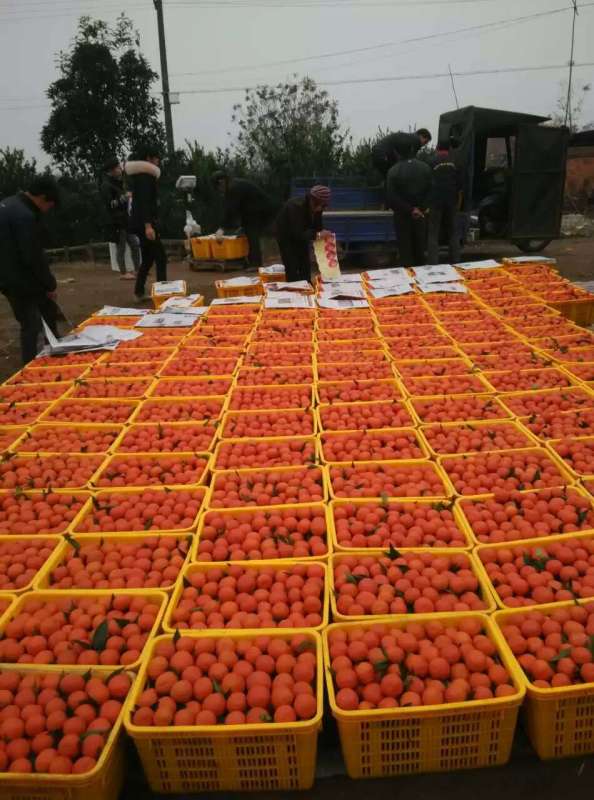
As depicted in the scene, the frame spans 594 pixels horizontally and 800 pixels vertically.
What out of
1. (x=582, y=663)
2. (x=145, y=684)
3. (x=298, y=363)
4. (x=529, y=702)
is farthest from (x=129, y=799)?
(x=298, y=363)

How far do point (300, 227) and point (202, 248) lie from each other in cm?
597

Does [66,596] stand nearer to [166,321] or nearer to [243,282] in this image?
[166,321]

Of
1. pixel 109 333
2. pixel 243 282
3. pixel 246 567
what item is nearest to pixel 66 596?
pixel 246 567

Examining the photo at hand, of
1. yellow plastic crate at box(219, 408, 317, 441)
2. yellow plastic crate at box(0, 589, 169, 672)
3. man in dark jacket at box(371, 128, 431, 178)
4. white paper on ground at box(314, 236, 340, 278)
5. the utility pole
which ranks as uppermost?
the utility pole

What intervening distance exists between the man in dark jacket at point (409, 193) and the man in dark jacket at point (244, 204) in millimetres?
2580

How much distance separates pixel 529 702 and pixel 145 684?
1.29 m

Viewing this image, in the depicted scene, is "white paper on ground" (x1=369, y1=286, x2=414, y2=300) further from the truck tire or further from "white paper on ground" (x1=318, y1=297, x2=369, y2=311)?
the truck tire

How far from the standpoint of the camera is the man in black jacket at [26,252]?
17.0 ft

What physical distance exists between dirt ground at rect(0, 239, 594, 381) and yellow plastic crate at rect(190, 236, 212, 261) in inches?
14.3

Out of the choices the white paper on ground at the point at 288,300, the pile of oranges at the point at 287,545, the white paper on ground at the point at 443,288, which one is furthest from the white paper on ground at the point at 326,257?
the pile of oranges at the point at 287,545

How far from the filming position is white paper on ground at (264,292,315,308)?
22.2 feet

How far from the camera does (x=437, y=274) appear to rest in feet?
25.3

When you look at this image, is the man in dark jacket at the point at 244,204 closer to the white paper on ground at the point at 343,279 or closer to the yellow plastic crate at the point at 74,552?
the white paper on ground at the point at 343,279

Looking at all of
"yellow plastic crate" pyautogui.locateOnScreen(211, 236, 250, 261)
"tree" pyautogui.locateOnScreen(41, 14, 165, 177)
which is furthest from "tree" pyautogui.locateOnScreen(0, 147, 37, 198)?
"yellow plastic crate" pyautogui.locateOnScreen(211, 236, 250, 261)
